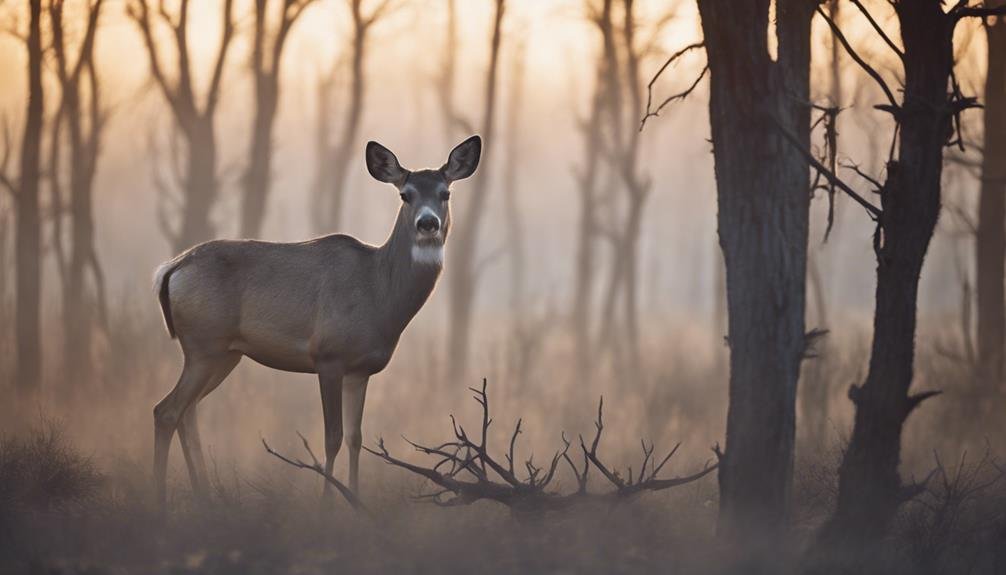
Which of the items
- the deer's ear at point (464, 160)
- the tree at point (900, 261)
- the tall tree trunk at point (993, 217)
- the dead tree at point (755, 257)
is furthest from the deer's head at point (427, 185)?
the tall tree trunk at point (993, 217)

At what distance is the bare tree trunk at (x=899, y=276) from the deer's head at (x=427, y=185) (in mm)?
3209

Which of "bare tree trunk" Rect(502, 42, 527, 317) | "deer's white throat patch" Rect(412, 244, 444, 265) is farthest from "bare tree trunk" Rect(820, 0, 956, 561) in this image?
"bare tree trunk" Rect(502, 42, 527, 317)

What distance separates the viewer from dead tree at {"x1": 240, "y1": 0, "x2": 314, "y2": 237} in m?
16.9

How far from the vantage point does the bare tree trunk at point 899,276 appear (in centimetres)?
708

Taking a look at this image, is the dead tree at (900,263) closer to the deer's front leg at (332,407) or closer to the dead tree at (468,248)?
the deer's front leg at (332,407)

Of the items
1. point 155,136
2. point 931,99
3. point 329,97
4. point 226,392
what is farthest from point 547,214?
point 931,99

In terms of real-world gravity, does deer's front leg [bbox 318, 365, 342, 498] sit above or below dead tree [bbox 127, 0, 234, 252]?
below

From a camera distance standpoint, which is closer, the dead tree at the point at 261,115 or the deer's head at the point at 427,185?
the deer's head at the point at 427,185

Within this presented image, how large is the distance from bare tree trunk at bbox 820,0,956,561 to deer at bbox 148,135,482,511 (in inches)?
137

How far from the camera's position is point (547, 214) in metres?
112

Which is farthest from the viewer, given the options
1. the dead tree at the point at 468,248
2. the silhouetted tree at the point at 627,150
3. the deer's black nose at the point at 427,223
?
the silhouetted tree at the point at 627,150

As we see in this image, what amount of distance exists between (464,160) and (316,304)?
66.6 inches

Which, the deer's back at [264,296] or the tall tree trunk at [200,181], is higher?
the tall tree trunk at [200,181]

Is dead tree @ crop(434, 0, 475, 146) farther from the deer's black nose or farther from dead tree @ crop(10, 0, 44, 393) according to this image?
the deer's black nose
